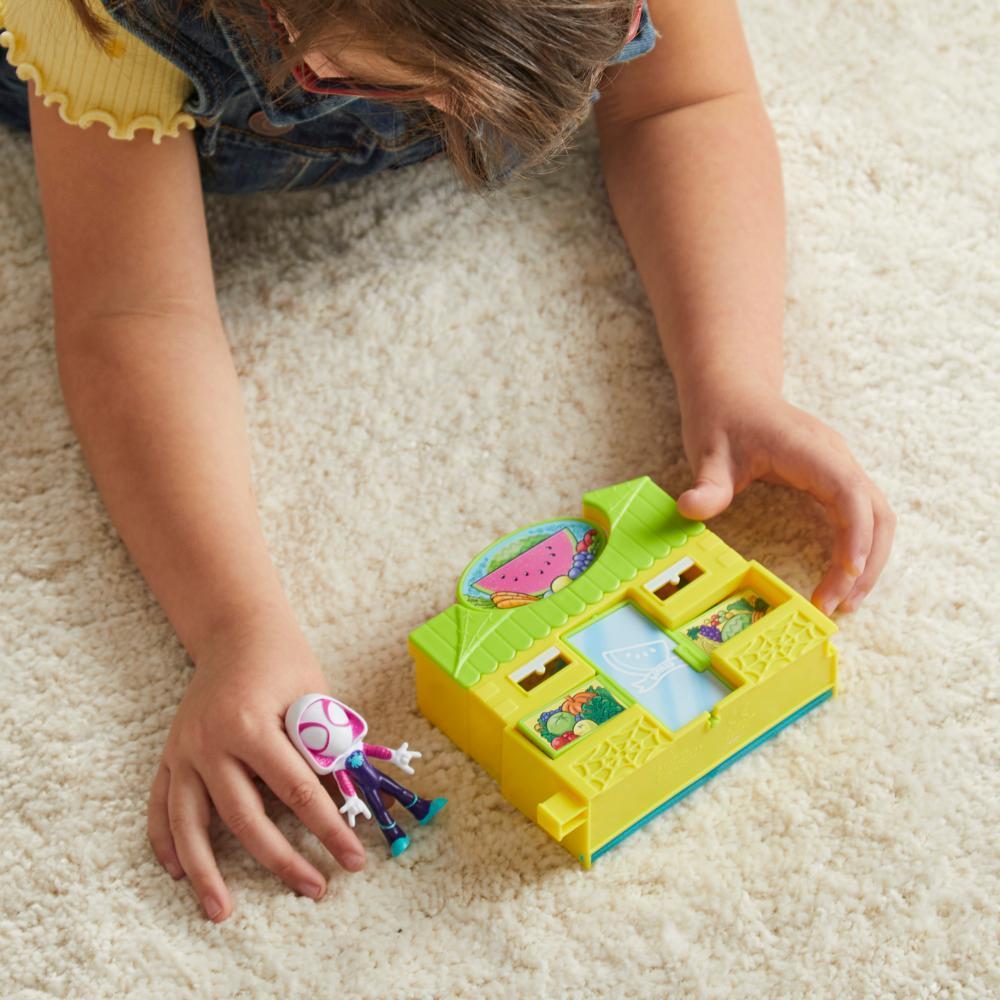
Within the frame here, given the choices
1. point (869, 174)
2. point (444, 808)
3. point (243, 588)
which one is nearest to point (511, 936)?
point (444, 808)

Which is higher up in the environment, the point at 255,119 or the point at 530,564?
the point at 255,119

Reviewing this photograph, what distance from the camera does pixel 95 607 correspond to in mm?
838

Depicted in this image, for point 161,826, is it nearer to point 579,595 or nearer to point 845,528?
point 579,595

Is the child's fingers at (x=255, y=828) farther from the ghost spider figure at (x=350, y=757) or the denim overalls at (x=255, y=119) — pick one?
the denim overalls at (x=255, y=119)

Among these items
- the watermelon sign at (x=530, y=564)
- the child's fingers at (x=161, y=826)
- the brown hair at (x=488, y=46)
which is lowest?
the child's fingers at (x=161, y=826)

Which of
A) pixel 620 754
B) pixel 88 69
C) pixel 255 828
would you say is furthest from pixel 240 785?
pixel 88 69

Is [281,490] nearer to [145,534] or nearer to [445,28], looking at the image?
[145,534]

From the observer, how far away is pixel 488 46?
0.58 metres

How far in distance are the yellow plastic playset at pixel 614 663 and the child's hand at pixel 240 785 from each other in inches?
3.2

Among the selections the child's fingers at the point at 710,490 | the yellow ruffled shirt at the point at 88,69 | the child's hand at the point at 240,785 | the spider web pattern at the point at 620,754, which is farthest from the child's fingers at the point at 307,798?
the yellow ruffled shirt at the point at 88,69

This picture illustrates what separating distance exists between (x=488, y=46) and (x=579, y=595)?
32 centimetres

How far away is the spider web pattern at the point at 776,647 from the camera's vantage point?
2.42 feet

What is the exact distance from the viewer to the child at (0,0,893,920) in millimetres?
716

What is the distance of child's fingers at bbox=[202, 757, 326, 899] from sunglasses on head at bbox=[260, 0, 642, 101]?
1.11 ft
